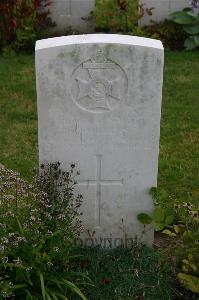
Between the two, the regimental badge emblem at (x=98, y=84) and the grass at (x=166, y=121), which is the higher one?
the regimental badge emblem at (x=98, y=84)

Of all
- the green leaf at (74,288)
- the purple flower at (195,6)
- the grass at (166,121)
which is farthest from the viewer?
the purple flower at (195,6)

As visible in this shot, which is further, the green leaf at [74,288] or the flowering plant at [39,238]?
the green leaf at [74,288]

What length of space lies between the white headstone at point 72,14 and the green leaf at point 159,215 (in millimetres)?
5530

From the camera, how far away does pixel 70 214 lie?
389 centimetres

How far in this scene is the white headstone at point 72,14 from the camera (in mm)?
9070

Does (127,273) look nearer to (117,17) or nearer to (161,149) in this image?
(161,149)

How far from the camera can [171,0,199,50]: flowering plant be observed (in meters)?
8.64

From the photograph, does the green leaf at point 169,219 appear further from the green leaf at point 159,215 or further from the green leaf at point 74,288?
the green leaf at point 74,288

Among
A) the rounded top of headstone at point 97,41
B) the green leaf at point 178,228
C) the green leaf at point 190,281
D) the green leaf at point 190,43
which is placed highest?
the rounded top of headstone at point 97,41

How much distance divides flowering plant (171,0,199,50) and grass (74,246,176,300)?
5.03 metres

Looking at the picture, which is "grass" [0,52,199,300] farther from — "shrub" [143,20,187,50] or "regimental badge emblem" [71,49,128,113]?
"regimental badge emblem" [71,49,128,113]

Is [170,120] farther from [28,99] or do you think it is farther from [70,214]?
[70,214]

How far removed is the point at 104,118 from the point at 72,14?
5.54 metres

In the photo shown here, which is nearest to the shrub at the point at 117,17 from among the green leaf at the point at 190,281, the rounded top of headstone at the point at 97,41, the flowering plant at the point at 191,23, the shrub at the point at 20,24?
the flowering plant at the point at 191,23
